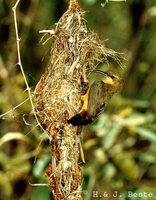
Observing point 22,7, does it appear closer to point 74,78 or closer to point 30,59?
point 30,59

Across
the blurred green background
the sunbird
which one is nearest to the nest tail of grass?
the sunbird

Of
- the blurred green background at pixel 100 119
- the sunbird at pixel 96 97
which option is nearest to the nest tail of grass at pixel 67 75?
the sunbird at pixel 96 97

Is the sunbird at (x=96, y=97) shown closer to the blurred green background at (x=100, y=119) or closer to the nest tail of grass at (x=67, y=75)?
the nest tail of grass at (x=67, y=75)

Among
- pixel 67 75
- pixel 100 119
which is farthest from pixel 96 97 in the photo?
pixel 100 119

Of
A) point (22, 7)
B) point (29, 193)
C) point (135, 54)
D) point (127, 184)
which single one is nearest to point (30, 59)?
point (22, 7)

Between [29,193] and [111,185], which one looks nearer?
[111,185]

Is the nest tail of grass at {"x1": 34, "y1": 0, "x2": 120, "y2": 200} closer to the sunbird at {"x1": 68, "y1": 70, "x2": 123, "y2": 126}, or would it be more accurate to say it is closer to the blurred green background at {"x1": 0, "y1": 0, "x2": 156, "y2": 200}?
the sunbird at {"x1": 68, "y1": 70, "x2": 123, "y2": 126}

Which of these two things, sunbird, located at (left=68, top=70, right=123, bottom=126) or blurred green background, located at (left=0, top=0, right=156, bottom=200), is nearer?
sunbird, located at (left=68, top=70, right=123, bottom=126)
